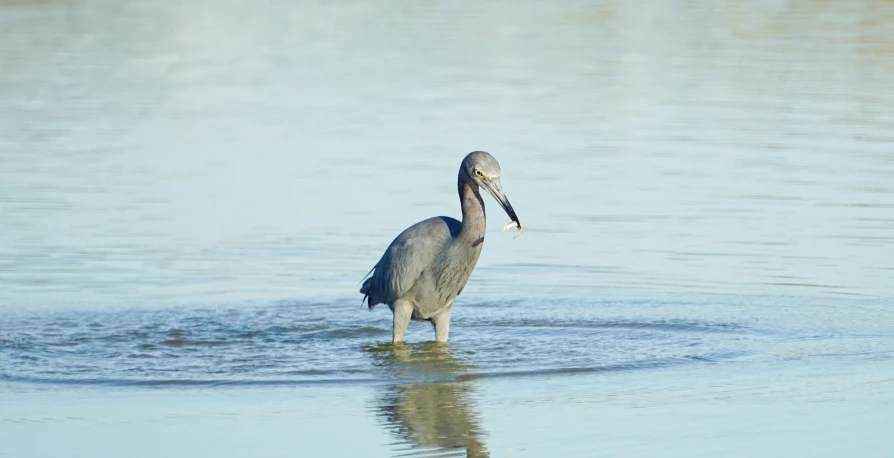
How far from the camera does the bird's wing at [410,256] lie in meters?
10.3

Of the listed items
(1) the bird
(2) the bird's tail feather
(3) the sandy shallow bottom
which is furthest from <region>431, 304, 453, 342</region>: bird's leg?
(3) the sandy shallow bottom

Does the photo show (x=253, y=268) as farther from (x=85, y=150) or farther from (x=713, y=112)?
(x=713, y=112)

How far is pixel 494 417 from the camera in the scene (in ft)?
26.6

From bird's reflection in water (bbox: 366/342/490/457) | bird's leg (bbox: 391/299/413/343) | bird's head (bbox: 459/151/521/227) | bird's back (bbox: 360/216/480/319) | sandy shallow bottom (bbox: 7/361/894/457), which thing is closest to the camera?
sandy shallow bottom (bbox: 7/361/894/457)

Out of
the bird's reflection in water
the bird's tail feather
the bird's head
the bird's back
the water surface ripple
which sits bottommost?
the bird's reflection in water

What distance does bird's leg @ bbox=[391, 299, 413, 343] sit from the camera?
10.4m

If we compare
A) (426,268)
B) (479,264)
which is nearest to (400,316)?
(426,268)

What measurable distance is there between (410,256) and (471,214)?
53 cm

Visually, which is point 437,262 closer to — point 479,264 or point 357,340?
point 357,340

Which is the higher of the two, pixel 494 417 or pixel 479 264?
pixel 479 264

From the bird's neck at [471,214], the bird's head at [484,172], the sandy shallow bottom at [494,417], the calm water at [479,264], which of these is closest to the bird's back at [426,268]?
the bird's neck at [471,214]

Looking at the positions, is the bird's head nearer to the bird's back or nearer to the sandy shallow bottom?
the bird's back

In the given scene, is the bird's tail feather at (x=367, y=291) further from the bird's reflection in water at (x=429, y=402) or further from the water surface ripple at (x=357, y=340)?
the bird's reflection in water at (x=429, y=402)

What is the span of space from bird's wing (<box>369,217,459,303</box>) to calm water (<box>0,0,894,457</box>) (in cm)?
50
